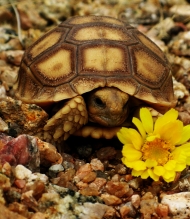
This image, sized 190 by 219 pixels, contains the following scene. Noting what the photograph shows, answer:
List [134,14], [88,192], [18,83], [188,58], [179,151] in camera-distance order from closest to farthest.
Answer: [88,192] < [179,151] < [18,83] < [188,58] < [134,14]

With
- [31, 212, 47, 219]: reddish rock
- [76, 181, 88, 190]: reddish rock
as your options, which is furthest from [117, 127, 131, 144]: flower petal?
[31, 212, 47, 219]: reddish rock

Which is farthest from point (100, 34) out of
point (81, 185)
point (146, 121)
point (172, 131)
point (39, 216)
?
point (39, 216)

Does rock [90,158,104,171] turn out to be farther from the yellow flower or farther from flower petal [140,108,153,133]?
flower petal [140,108,153,133]

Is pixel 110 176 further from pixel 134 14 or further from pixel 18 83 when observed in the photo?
pixel 134 14

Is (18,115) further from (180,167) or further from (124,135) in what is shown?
(180,167)

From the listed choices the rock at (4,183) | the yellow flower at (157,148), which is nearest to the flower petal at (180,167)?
the yellow flower at (157,148)

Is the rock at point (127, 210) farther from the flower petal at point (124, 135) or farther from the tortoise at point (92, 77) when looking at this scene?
the tortoise at point (92, 77)

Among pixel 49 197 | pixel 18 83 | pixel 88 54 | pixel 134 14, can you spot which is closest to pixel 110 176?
pixel 49 197
